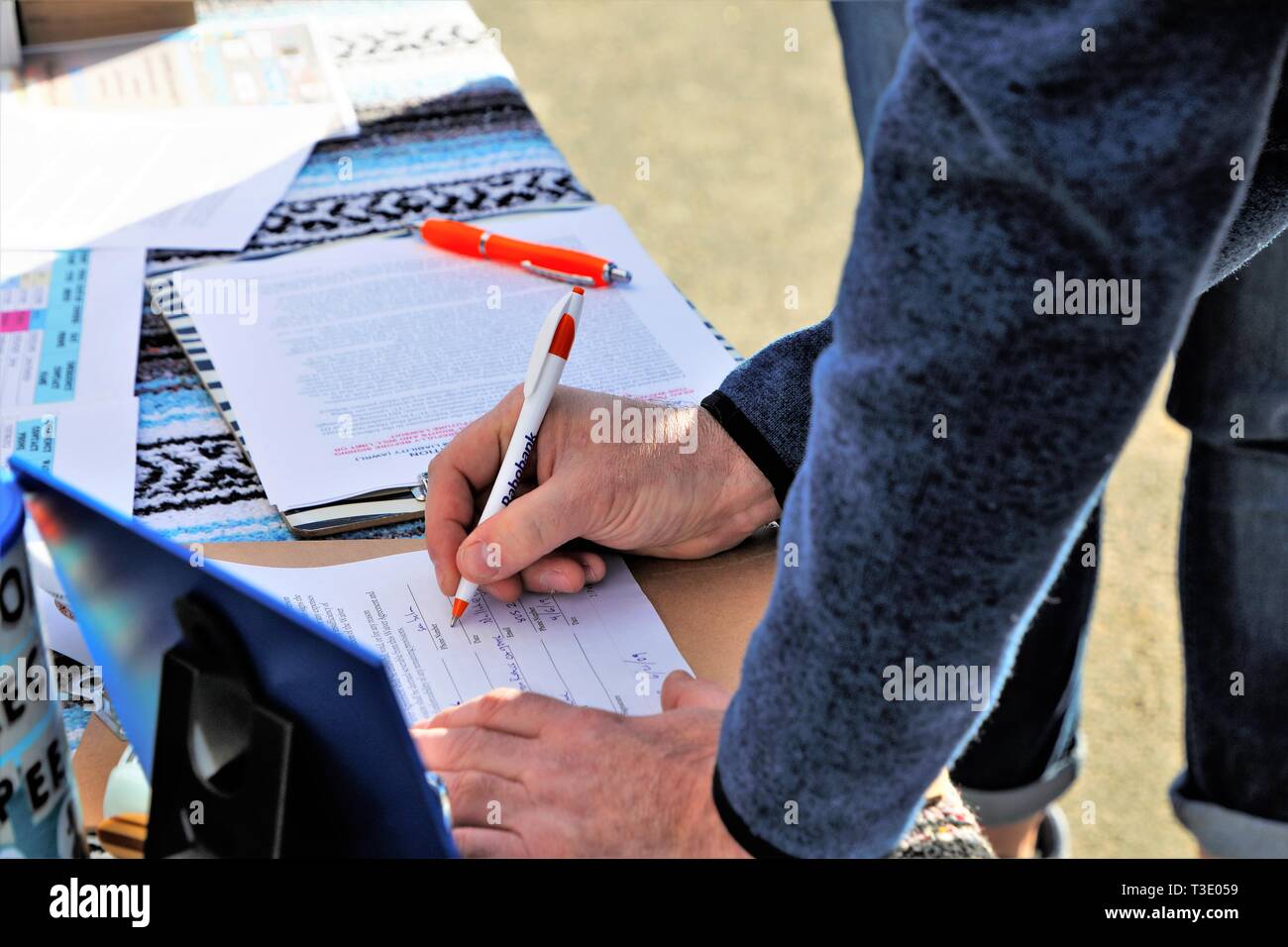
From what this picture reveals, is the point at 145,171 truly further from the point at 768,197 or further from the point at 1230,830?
the point at 768,197

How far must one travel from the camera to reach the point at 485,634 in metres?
0.68

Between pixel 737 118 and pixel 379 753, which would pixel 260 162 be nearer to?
pixel 379 753

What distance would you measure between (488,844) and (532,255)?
0.59 metres

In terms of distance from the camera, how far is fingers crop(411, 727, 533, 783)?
58 centimetres

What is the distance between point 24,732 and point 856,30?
119 cm

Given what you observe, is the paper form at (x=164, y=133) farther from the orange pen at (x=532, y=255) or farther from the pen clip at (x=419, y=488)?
the pen clip at (x=419, y=488)

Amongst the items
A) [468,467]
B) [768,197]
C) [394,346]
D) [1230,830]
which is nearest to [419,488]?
[468,467]

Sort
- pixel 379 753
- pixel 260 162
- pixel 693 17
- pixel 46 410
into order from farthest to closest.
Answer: pixel 693 17
pixel 260 162
pixel 46 410
pixel 379 753

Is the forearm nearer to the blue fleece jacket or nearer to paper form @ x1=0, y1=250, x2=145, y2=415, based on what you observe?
the blue fleece jacket

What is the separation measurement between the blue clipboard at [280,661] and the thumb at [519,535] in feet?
0.69

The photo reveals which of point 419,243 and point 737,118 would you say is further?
point 737,118

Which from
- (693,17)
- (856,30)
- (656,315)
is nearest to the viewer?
(656,315)
